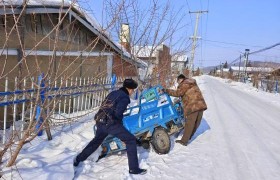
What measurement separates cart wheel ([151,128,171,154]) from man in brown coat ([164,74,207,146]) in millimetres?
890

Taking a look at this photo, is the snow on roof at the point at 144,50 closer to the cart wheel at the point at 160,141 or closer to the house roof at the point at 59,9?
the house roof at the point at 59,9

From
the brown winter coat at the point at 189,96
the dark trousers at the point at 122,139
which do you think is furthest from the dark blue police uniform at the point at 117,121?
the brown winter coat at the point at 189,96

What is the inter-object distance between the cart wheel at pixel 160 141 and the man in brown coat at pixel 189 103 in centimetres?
89

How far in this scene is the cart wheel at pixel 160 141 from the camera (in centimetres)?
574

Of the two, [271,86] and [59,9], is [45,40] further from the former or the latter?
[271,86]

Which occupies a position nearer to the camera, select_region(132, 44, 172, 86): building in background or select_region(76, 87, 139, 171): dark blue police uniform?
select_region(76, 87, 139, 171): dark blue police uniform

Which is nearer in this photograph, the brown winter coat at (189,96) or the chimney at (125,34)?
the brown winter coat at (189,96)

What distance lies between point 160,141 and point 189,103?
1.37 metres

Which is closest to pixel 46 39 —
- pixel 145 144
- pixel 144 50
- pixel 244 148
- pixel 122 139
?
pixel 144 50

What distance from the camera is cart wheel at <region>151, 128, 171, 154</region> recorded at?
18.8 feet

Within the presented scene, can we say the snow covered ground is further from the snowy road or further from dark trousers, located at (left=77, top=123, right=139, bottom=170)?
dark trousers, located at (left=77, top=123, right=139, bottom=170)

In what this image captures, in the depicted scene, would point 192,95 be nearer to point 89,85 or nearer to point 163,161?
point 163,161

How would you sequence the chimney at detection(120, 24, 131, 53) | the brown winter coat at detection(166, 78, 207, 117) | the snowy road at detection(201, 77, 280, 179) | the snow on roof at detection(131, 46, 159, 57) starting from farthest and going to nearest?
1. the snow on roof at detection(131, 46, 159, 57)
2. the chimney at detection(120, 24, 131, 53)
3. the brown winter coat at detection(166, 78, 207, 117)
4. the snowy road at detection(201, 77, 280, 179)

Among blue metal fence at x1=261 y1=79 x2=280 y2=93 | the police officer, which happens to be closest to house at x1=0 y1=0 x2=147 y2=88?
the police officer
